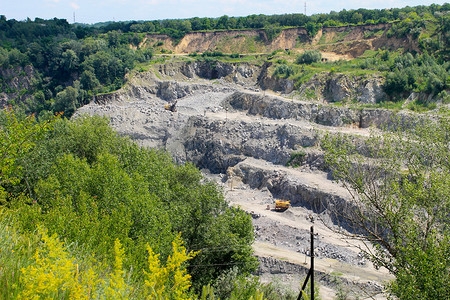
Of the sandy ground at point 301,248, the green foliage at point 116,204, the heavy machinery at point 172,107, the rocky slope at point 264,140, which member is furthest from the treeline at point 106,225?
the heavy machinery at point 172,107

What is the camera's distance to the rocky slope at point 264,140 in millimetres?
35438

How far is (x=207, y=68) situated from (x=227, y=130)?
2551cm

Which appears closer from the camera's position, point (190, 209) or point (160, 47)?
point (190, 209)

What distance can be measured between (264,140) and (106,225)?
40.1 metres

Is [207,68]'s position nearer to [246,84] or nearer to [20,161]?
[246,84]

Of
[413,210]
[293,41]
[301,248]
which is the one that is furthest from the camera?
[293,41]

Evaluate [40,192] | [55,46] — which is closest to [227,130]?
[40,192]

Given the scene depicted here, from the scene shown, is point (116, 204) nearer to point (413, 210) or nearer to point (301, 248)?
point (413, 210)

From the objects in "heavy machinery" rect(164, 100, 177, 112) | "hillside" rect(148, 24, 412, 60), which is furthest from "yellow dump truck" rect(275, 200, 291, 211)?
"hillside" rect(148, 24, 412, 60)

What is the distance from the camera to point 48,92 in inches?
3204

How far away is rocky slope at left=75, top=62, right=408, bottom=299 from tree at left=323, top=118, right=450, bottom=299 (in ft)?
48.1

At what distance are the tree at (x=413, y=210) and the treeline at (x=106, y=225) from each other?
484cm

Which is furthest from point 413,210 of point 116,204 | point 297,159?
point 297,159

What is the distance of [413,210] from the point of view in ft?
50.4
